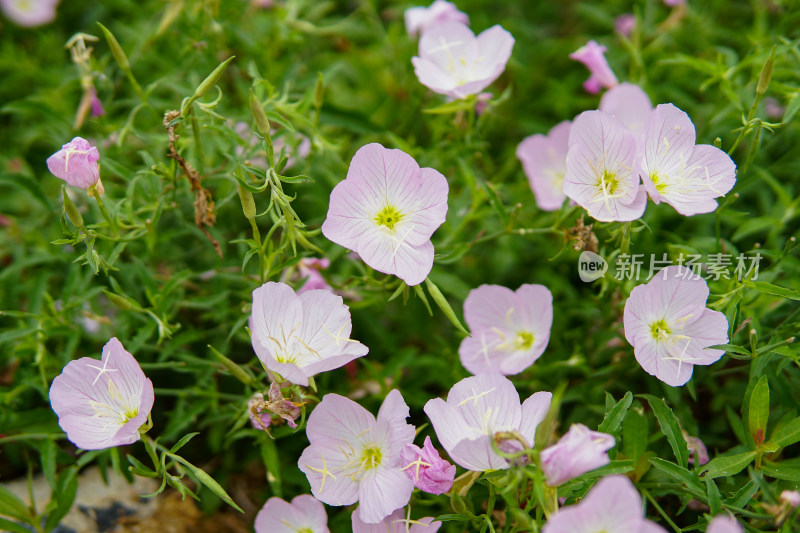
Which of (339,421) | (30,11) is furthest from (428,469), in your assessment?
(30,11)

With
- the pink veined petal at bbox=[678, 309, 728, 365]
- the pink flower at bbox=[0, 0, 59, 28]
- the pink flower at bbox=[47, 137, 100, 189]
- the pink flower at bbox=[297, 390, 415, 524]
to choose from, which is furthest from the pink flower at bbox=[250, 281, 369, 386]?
the pink flower at bbox=[0, 0, 59, 28]

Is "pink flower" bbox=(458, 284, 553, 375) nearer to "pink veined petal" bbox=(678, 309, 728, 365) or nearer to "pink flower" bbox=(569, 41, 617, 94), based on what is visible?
"pink veined petal" bbox=(678, 309, 728, 365)

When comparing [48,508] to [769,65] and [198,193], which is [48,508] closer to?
[198,193]

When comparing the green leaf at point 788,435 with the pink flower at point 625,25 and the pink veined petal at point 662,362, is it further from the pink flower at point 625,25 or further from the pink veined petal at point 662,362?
the pink flower at point 625,25

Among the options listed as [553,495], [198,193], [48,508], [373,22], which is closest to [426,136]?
[373,22]

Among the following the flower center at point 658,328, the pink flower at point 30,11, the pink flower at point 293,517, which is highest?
the pink flower at point 30,11

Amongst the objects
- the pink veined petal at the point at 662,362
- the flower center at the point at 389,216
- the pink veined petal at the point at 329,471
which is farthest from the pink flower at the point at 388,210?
the pink veined petal at the point at 662,362

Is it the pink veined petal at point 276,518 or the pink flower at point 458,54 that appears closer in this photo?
the pink veined petal at point 276,518
